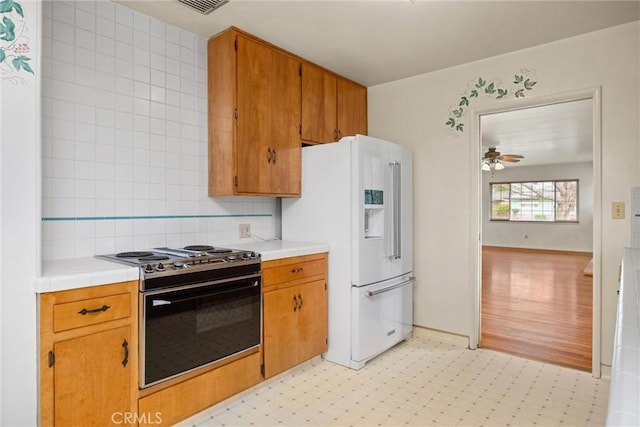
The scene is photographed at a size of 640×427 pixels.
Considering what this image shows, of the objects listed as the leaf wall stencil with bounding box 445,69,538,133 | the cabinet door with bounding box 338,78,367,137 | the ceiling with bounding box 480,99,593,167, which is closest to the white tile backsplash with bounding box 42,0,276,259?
the cabinet door with bounding box 338,78,367,137

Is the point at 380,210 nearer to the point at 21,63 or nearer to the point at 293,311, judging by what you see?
the point at 293,311

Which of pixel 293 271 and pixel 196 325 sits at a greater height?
pixel 293 271

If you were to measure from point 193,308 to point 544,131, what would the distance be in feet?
19.6

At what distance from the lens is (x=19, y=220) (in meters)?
1.60

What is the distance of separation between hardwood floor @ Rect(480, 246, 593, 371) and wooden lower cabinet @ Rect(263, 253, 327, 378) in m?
1.53

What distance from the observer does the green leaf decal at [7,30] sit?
1568mm

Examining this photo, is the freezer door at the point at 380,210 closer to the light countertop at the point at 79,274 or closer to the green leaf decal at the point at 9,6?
the light countertop at the point at 79,274

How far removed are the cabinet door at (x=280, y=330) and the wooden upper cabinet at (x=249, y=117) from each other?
763mm

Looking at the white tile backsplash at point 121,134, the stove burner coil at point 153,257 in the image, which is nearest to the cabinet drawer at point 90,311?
the stove burner coil at point 153,257

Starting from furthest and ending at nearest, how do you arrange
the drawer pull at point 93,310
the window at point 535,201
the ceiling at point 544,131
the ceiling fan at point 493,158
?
the window at point 535,201 < the ceiling fan at point 493,158 < the ceiling at point 544,131 < the drawer pull at point 93,310

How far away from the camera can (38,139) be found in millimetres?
1650

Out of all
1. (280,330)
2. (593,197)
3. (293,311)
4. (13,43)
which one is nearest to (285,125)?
(293,311)

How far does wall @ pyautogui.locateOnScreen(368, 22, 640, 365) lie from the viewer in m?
2.63

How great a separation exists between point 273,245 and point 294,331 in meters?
0.64
